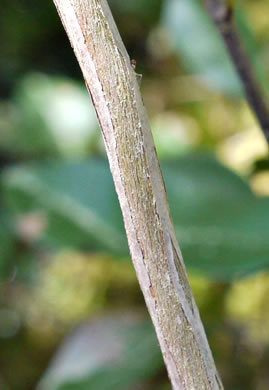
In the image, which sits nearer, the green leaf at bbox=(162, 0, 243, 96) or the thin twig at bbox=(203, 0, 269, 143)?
the thin twig at bbox=(203, 0, 269, 143)

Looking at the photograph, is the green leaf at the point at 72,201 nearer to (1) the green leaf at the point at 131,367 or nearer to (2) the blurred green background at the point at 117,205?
(2) the blurred green background at the point at 117,205

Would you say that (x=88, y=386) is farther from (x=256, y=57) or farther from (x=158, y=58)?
(x=158, y=58)

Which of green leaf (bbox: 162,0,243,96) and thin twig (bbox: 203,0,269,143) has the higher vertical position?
green leaf (bbox: 162,0,243,96)

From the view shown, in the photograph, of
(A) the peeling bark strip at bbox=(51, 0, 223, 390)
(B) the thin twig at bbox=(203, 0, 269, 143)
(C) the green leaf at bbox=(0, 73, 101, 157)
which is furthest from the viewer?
(C) the green leaf at bbox=(0, 73, 101, 157)

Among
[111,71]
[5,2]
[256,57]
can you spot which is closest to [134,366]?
[256,57]

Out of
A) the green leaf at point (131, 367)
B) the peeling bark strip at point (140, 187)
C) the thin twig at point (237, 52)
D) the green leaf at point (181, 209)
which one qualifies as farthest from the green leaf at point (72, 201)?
the peeling bark strip at point (140, 187)

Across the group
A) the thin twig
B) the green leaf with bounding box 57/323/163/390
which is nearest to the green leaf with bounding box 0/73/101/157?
the green leaf with bounding box 57/323/163/390

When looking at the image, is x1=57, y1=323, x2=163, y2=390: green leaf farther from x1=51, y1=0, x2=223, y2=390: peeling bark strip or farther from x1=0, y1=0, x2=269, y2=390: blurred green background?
x1=51, y1=0, x2=223, y2=390: peeling bark strip
